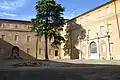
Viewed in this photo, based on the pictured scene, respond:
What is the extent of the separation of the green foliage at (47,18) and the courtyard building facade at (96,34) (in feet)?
19.7

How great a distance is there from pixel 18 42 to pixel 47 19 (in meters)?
13.3

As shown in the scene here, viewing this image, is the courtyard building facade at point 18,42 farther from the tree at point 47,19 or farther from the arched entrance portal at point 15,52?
the tree at point 47,19

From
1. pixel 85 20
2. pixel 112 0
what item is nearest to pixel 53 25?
pixel 85 20

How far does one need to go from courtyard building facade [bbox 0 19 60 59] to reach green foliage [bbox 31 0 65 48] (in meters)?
10.1

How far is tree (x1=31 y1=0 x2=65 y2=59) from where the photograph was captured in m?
40.9

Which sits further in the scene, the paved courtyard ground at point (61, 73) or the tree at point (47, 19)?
the tree at point (47, 19)

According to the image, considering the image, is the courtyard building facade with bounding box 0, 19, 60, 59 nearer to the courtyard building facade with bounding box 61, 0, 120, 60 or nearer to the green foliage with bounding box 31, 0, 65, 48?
the courtyard building facade with bounding box 61, 0, 120, 60

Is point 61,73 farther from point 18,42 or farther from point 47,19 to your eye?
point 18,42

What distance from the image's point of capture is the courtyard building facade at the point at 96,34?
35.6 meters

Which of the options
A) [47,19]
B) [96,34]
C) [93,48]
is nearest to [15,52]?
[47,19]

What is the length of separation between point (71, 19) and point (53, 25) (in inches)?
368

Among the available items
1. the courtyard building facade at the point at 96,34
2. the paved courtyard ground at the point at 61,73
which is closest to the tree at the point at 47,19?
the courtyard building facade at the point at 96,34

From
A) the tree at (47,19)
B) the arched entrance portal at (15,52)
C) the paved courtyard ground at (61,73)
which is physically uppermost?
the tree at (47,19)

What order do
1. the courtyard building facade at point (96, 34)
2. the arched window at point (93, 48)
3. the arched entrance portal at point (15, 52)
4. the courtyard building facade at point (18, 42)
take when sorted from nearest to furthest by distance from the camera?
the courtyard building facade at point (96, 34) < the arched window at point (93, 48) < the courtyard building facade at point (18, 42) < the arched entrance portal at point (15, 52)
